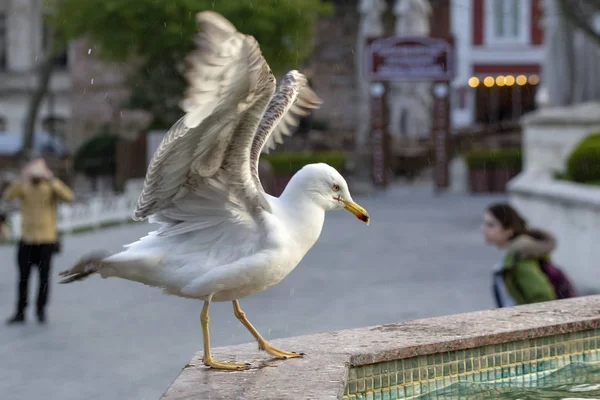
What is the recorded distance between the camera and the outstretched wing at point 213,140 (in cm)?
348

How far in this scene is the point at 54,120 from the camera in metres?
39.6

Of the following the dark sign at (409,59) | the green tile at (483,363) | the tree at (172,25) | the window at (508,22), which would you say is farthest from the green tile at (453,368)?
the window at (508,22)

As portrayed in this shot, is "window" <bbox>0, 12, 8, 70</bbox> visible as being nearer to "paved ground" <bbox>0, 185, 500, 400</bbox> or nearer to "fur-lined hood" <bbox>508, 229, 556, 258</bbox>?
"paved ground" <bbox>0, 185, 500, 400</bbox>

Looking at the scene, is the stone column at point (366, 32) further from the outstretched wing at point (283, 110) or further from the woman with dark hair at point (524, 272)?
the outstretched wing at point (283, 110)

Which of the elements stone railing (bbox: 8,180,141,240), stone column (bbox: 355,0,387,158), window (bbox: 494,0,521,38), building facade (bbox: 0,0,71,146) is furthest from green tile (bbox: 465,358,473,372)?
building facade (bbox: 0,0,71,146)

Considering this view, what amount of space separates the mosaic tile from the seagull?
33 cm

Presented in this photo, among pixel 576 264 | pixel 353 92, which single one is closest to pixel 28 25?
pixel 353 92

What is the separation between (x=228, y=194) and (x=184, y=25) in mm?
21140

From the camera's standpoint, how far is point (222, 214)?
13.2ft

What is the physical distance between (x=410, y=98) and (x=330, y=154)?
663 cm

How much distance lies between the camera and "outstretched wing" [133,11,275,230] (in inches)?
137

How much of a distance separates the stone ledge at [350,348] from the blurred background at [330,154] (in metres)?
2.63

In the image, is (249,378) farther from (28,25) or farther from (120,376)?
(28,25)

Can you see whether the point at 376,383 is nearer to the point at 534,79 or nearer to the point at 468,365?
the point at 468,365
